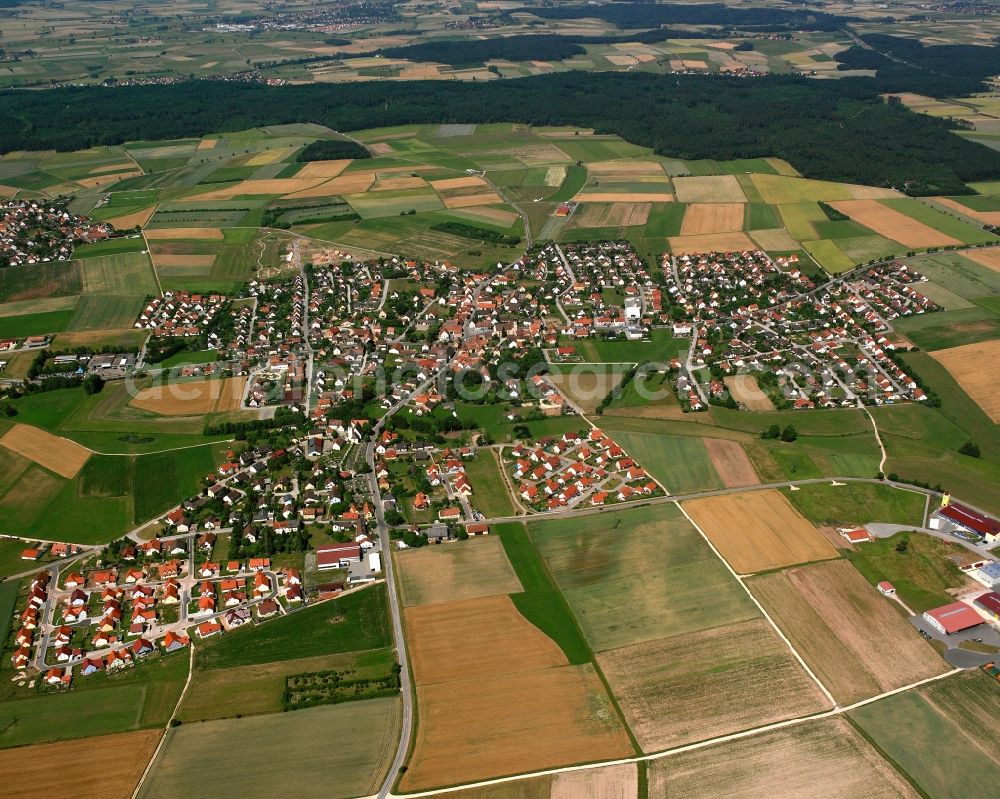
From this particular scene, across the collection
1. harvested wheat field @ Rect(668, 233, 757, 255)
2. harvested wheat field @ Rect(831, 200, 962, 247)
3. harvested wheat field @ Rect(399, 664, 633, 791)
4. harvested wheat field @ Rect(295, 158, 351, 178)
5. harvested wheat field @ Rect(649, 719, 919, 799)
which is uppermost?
harvested wheat field @ Rect(831, 200, 962, 247)

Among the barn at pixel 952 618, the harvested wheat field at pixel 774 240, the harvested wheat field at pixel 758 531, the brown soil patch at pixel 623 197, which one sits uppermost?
the brown soil patch at pixel 623 197

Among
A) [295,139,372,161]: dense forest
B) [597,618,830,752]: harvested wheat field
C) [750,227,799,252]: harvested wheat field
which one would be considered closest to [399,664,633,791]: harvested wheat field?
[597,618,830,752]: harvested wheat field

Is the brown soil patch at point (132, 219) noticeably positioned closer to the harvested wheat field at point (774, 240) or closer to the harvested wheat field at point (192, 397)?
the harvested wheat field at point (192, 397)

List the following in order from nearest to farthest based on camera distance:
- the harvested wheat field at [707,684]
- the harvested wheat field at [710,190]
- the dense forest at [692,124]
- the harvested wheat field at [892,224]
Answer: the harvested wheat field at [707,684] < the harvested wheat field at [892,224] < the harvested wheat field at [710,190] < the dense forest at [692,124]

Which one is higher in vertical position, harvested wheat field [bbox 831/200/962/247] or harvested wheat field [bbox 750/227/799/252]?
harvested wheat field [bbox 831/200/962/247]

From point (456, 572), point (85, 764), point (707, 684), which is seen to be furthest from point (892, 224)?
point (85, 764)

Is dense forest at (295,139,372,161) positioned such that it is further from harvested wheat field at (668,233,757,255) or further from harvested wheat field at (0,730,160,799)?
harvested wheat field at (0,730,160,799)

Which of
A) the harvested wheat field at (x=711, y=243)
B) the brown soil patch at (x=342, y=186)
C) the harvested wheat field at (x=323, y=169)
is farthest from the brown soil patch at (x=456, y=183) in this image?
the harvested wheat field at (x=711, y=243)
